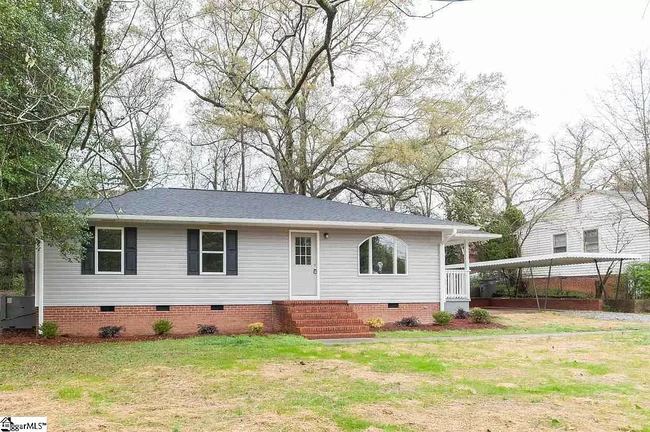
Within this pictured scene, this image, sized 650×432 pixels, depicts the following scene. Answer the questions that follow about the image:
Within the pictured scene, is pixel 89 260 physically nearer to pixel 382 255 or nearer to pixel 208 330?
pixel 208 330

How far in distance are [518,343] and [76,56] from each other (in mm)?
10532

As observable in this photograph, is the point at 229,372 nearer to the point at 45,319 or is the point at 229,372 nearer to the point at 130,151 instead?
the point at 45,319

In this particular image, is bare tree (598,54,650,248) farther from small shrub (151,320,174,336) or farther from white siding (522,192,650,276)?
small shrub (151,320,174,336)

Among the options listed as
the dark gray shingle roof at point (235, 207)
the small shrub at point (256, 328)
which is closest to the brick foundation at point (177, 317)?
the small shrub at point (256, 328)

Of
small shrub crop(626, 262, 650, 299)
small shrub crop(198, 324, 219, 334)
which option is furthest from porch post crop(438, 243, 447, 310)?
small shrub crop(626, 262, 650, 299)

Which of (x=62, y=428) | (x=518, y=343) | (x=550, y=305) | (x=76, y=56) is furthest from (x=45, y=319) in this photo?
(x=550, y=305)

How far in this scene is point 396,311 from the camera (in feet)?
54.8

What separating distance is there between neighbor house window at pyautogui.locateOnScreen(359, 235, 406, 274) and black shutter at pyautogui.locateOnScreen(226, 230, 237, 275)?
358cm

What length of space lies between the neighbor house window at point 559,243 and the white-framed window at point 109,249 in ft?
72.7

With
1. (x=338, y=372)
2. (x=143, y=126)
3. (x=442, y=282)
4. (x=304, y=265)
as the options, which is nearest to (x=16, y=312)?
(x=304, y=265)

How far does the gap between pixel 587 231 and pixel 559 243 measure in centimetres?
183

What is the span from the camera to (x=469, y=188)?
84.8 ft

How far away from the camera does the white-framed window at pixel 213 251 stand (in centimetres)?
1523

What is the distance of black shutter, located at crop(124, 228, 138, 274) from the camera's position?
14633 millimetres
